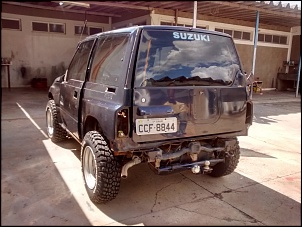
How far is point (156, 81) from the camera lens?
8.99 feet

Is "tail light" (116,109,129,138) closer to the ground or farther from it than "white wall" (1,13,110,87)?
closer to the ground

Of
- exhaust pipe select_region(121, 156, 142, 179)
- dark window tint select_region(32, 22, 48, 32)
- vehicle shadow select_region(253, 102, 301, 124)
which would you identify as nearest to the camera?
exhaust pipe select_region(121, 156, 142, 179)

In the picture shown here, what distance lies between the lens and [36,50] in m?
13.4

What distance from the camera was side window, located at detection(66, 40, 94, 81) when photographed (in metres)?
3.80

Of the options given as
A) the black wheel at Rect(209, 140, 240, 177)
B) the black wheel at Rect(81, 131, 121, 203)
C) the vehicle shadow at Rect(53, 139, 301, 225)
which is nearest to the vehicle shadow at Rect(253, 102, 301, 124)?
the black wheel at Rect(209, 140, 240, 177)

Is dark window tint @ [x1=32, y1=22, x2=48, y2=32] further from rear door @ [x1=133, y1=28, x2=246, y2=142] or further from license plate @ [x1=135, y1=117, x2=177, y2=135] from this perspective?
license plate @ [x1=135, y1=117, x2=177, y2=135]

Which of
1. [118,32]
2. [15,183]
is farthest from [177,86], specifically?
[15,183]

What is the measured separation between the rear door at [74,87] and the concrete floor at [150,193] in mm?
640

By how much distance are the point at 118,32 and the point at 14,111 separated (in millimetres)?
5975

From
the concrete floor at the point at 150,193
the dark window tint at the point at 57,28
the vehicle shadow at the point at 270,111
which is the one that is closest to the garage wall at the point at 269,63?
the vehicle shadow at the point at 270,111

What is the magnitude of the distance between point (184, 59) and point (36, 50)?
12294mm

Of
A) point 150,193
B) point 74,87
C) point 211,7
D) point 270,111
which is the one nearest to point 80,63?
point 74,87

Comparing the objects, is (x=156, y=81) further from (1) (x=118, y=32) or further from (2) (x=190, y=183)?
(2) (x=190, y=183)

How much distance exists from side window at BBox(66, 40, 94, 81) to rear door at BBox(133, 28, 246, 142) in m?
1.33
